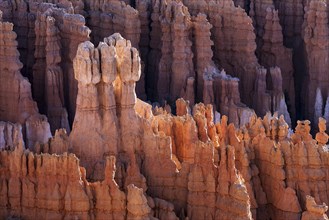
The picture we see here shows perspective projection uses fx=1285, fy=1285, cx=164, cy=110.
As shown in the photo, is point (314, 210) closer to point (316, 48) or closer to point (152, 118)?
point (152, 118)

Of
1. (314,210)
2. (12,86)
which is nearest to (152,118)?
(314,210)

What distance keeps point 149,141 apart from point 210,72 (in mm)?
9975

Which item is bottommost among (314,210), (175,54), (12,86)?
(314,210)

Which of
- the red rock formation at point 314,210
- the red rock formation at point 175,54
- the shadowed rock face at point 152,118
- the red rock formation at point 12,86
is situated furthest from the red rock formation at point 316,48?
the red rock formation at point 314,210

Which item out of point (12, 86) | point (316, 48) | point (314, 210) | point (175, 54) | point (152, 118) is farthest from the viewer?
point (316, 48)

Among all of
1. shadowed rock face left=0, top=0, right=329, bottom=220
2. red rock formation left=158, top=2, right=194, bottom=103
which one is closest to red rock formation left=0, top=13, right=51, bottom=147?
shadowed rock face left=0, top=0, right=329, bottom=220

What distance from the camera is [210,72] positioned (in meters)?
32.9

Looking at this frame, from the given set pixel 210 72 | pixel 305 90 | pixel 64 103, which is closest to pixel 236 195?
pixel 64 103

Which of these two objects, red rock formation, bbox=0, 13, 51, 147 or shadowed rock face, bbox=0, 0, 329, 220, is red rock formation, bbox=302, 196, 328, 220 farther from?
red rock formation, bbox=0, 13, 51, 147

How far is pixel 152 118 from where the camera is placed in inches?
949

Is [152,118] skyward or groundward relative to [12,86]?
groundward

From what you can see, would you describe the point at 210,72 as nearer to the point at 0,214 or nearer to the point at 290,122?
the point at 290,122

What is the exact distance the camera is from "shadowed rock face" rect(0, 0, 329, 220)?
22156 millimetres

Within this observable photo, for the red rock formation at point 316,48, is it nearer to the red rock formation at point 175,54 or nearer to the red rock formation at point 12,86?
the red rock formation at point 175,54
